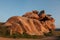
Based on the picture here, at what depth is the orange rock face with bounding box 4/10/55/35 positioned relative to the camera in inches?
1301

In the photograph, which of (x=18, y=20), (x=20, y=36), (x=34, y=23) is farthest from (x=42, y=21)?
(x=20, y=36)

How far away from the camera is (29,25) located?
35906 mm

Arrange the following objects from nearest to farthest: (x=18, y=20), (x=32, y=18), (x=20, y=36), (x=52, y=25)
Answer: (x=20, y=36) → (x=18, y=20) → (x=32, y=18) → (x=52, y=25)

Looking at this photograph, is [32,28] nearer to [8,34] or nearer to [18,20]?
[18,20]

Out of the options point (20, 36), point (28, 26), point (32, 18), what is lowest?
point (20, 36)

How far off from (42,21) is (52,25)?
9.98 ft

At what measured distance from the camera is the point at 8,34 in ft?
107

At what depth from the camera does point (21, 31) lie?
33.4m

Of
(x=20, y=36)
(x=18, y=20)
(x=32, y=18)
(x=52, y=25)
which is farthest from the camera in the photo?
(x=52, y=25)

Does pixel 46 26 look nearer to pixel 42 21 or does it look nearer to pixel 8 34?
pixel 42 21

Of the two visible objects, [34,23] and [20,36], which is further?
[34,23]

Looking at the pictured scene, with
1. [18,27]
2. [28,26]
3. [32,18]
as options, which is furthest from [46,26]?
[18,27]

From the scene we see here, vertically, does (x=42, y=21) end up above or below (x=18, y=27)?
above

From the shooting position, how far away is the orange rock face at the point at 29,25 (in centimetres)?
3305
